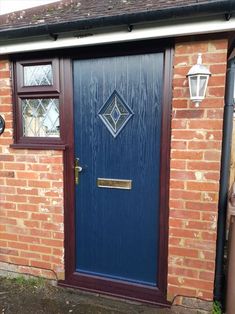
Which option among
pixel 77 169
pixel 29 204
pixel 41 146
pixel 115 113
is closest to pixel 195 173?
pixel 115 113

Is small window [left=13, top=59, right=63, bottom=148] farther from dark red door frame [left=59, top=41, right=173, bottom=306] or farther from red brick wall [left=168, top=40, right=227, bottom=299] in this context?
red brick wall [left=168, top=40, right=227, bottom=299]

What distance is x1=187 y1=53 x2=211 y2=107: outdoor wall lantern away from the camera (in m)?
2.25

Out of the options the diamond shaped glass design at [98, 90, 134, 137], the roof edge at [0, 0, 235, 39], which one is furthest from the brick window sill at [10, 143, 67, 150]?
the roof edge at [0, 0, 235, 39]

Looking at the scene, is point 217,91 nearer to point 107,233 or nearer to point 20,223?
point 107,233

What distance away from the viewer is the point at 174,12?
2221 millimetres

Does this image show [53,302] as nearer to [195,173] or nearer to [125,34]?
[195,173]

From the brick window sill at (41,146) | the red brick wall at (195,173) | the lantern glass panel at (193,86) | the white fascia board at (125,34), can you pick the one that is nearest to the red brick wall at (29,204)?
the brick window sill at (41,146)

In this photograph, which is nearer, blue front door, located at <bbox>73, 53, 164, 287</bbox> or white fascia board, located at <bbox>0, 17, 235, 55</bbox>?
white fascia board, located at <bbox>0, 17, 235, 55</bbox>

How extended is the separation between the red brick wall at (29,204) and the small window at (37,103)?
11 cm

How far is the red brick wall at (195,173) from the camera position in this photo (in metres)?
2.41

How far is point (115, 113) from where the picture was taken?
279 centimetres

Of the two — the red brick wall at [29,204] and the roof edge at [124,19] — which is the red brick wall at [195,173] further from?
the red brick wall at [29,204]

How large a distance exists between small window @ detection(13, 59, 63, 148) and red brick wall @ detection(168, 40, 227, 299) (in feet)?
4.09

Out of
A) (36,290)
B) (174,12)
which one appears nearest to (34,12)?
(174,12)
